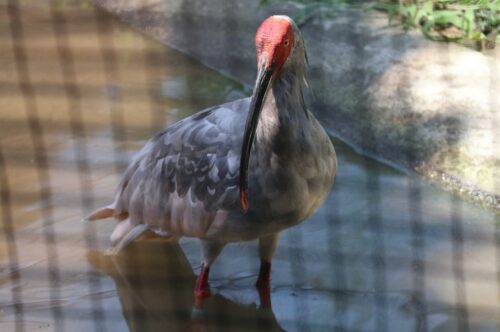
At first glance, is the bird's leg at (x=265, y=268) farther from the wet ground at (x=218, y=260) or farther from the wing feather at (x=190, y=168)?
the wing feather at (x=190, y=168)

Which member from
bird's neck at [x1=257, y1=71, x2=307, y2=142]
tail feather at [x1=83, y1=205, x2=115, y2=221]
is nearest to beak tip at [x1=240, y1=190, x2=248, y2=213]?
bird's neck at [x1=257, y1=71, x2=307, y2=142]

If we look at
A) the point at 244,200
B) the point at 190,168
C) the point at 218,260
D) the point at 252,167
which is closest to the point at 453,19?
the point at 218,260

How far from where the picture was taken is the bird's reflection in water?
3160 mm

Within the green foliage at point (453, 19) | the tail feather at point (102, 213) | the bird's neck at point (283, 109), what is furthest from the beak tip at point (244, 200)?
the green foliage at point (453, 19)

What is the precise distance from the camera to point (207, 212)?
2979 millimetres

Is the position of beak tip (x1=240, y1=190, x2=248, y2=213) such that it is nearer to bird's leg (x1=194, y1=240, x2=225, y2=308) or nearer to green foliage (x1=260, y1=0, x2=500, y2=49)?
bird's leg (x1=194, y1=240, x2=225, y2=308)

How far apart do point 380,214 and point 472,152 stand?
1.75 feet

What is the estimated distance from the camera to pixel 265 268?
3.23 meters

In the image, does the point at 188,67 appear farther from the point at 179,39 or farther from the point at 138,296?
the point at 138,296

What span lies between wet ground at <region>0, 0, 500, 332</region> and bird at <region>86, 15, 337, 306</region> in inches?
7.0

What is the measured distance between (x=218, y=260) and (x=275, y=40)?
3.93 feet

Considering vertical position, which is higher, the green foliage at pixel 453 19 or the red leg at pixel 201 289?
the green foliage at pixel 453 19

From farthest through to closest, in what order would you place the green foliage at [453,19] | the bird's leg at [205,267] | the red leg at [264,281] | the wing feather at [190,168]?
the green foliage at [453,19]
the red leg at [264,281]
the bird's leg at [205,267]
the wing feather at [190,168]

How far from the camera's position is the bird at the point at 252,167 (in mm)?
2645
